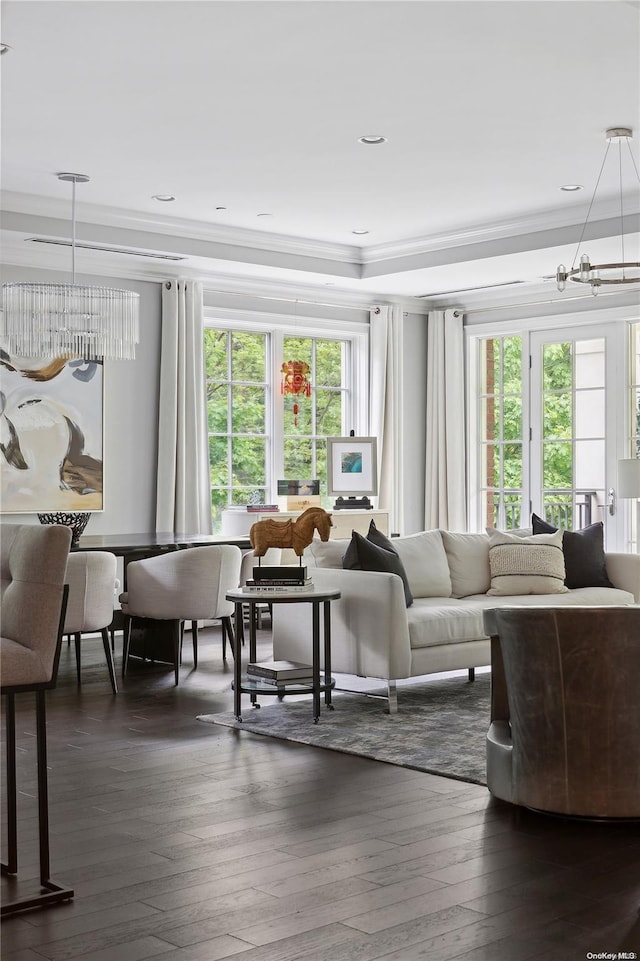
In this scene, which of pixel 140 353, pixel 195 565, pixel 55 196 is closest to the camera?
pixel 195 565

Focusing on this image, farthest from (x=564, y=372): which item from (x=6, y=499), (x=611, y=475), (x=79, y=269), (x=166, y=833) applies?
(x=166, y=833)

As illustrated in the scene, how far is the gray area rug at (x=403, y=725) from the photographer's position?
4.39 metres

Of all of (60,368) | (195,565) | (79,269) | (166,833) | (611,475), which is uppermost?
(79,269)

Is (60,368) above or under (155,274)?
under

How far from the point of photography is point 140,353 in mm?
8219

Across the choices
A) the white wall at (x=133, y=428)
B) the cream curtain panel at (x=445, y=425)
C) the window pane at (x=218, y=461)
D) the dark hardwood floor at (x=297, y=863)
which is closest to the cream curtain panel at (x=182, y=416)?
the white wall at (x=133, y=428)

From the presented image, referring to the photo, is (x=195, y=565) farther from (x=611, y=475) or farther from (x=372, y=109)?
(x=611, y=475)

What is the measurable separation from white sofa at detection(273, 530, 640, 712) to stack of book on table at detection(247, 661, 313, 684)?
0.24m

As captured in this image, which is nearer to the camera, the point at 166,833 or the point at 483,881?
the point at 483,881

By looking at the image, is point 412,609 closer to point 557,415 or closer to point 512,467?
point 557,415

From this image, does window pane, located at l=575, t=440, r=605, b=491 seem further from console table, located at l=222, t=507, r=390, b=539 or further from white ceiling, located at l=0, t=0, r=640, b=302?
console table, located at l=222, t=507, r=390, b=539

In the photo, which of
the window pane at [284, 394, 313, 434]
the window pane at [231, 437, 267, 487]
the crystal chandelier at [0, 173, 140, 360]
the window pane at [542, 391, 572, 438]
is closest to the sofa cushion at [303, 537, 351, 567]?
the crystal chandelier at [0, 173, 140, 360]

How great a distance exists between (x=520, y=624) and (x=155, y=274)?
551 centimetres

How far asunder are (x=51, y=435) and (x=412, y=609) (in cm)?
334
